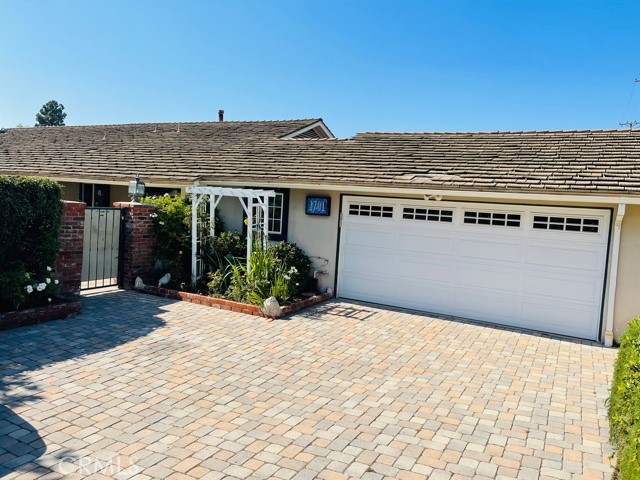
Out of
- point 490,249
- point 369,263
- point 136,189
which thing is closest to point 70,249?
point 136,189

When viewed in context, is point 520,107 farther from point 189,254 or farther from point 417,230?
point 189,254

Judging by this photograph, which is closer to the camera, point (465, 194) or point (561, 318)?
point (561, 318)

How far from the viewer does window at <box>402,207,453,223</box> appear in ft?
30.8

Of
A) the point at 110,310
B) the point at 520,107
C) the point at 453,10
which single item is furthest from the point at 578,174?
the point at 520,107

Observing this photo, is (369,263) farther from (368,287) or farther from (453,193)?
(453,193)

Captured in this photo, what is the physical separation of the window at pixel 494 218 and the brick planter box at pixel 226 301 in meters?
3.55

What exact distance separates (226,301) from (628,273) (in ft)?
24.3

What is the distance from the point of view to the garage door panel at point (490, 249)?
28.6ft

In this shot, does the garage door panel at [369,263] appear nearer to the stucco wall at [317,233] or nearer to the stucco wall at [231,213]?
the stucco wall at [317,233]

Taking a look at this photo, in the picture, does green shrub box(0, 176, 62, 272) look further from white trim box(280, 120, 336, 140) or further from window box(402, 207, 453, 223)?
white trim box(280, 120, 336, 140)

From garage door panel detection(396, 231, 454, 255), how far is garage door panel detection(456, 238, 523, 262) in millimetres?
225

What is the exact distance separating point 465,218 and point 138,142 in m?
12.2

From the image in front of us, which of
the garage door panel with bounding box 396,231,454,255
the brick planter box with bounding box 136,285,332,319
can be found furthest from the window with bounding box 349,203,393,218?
the brick planter box with bounding box 136,285,332,319

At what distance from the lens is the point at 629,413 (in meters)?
3.40
